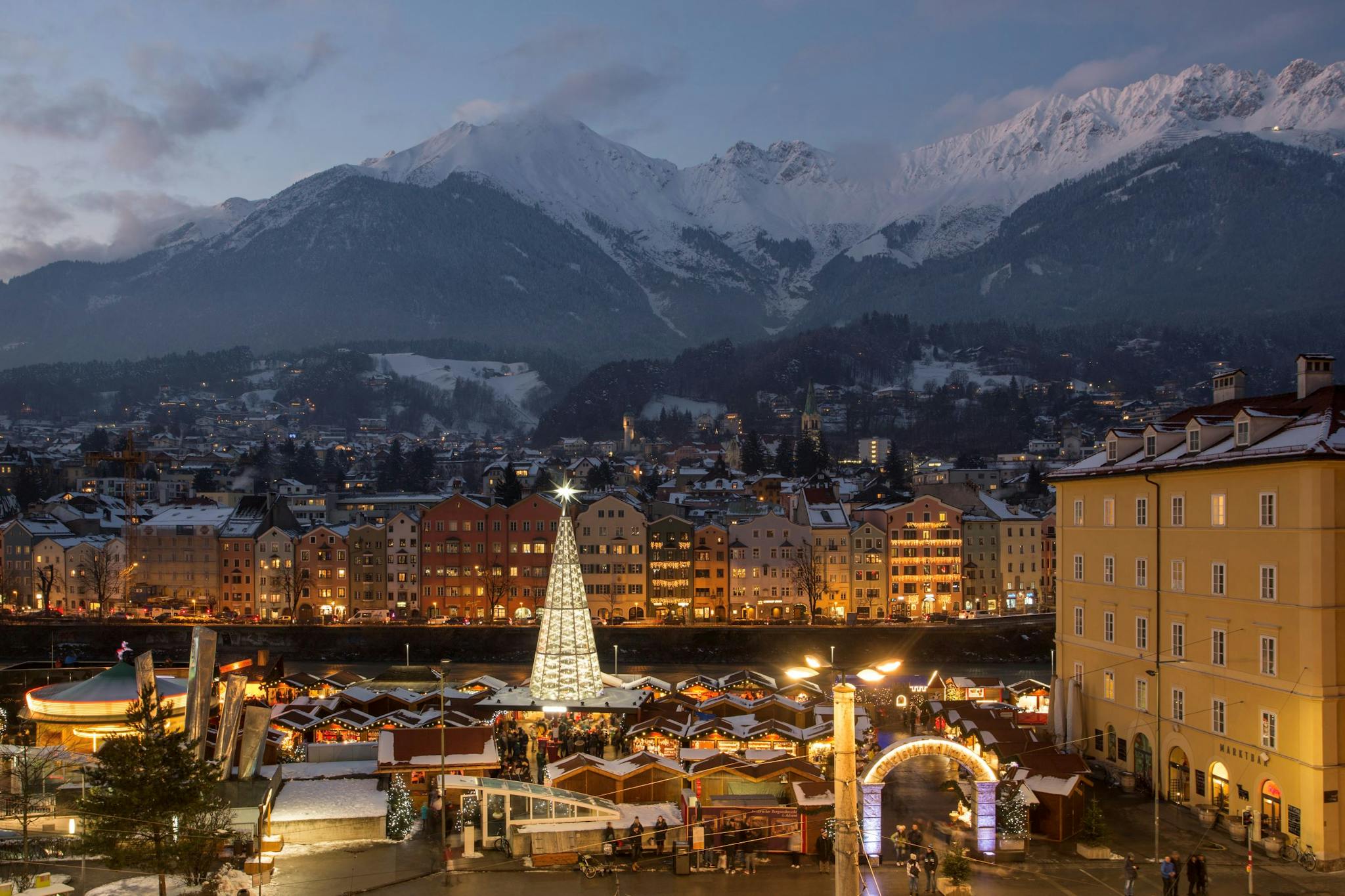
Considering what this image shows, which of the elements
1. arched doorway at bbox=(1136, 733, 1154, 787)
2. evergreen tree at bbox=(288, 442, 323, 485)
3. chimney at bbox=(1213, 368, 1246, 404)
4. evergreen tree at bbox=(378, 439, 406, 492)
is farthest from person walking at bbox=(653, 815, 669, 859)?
evergreen tree at bbox=(288, 442, 323, 485)

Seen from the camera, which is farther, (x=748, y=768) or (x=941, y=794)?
(x=941, y=794)

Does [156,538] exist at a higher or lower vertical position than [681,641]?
higher

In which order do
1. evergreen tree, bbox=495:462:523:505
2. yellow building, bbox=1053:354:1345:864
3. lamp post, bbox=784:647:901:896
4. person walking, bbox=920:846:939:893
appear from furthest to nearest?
evergreen tree, bbox=495:462:523:505 → yellow building, bbox=1053:354:1345:864 → person walking, bbox=920:846:939:893 → lamp post, bbox=784:647:901:896

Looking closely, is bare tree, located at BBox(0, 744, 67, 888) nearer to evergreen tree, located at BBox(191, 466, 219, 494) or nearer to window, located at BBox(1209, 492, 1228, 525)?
window, located at BBox(1209, 492, 1228, 525)

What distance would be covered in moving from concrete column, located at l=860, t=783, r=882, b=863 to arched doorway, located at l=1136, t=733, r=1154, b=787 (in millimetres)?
10279

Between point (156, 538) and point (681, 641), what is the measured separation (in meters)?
42.5

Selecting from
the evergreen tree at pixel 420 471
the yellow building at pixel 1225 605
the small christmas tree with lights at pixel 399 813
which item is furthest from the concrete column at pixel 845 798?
the evergreen tree at pixel 420 471

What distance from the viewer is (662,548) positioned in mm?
78938

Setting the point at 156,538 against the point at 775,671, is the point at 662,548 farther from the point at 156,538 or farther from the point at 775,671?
the point at 156,538

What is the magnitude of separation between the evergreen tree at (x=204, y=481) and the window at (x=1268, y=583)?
442 feet

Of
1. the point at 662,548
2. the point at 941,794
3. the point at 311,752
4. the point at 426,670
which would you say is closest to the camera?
the point at 941,794

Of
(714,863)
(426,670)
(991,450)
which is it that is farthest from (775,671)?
(991,450)

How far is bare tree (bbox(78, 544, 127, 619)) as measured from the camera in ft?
281

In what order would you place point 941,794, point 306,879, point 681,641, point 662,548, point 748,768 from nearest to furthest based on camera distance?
point 306,879, point 748,768, point 941,794, point 681,641, point 662,548
